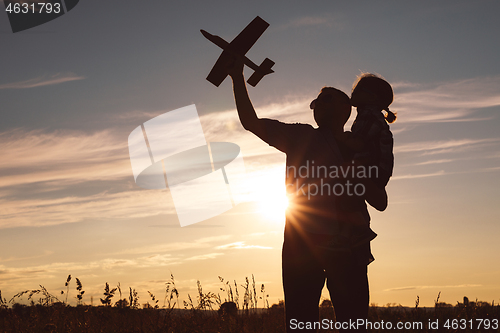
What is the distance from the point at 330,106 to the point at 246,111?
0.81 meters

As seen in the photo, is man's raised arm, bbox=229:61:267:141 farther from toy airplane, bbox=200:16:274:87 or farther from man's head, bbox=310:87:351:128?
man's head, bbox=310:87:351:128

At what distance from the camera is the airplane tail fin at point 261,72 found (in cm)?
376

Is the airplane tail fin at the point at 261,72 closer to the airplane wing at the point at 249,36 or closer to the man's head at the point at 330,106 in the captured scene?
the airplane wing at the point at 249,36

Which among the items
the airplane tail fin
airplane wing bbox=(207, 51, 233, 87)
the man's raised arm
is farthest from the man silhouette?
the airplane tail fin

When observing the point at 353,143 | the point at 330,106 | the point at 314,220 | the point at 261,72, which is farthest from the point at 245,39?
the point at 314,220

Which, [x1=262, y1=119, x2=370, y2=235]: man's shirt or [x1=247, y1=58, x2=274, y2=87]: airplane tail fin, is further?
[x1=247, y1=58, x2=274, y2=87]: airplane tail fin

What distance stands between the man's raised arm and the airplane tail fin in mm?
360

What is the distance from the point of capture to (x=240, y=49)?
3607mm

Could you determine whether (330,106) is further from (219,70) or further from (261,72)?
(219,70)

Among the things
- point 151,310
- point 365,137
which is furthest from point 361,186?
point 151,310

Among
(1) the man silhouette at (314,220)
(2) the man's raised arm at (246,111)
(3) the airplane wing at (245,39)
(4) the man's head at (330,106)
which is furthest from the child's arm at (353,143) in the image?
(3) the airplane wing at (245,39)

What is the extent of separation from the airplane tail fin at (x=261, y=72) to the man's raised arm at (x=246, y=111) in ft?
1.18

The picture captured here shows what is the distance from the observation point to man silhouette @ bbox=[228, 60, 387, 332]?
10.9 feet

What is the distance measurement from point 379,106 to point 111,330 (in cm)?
394
